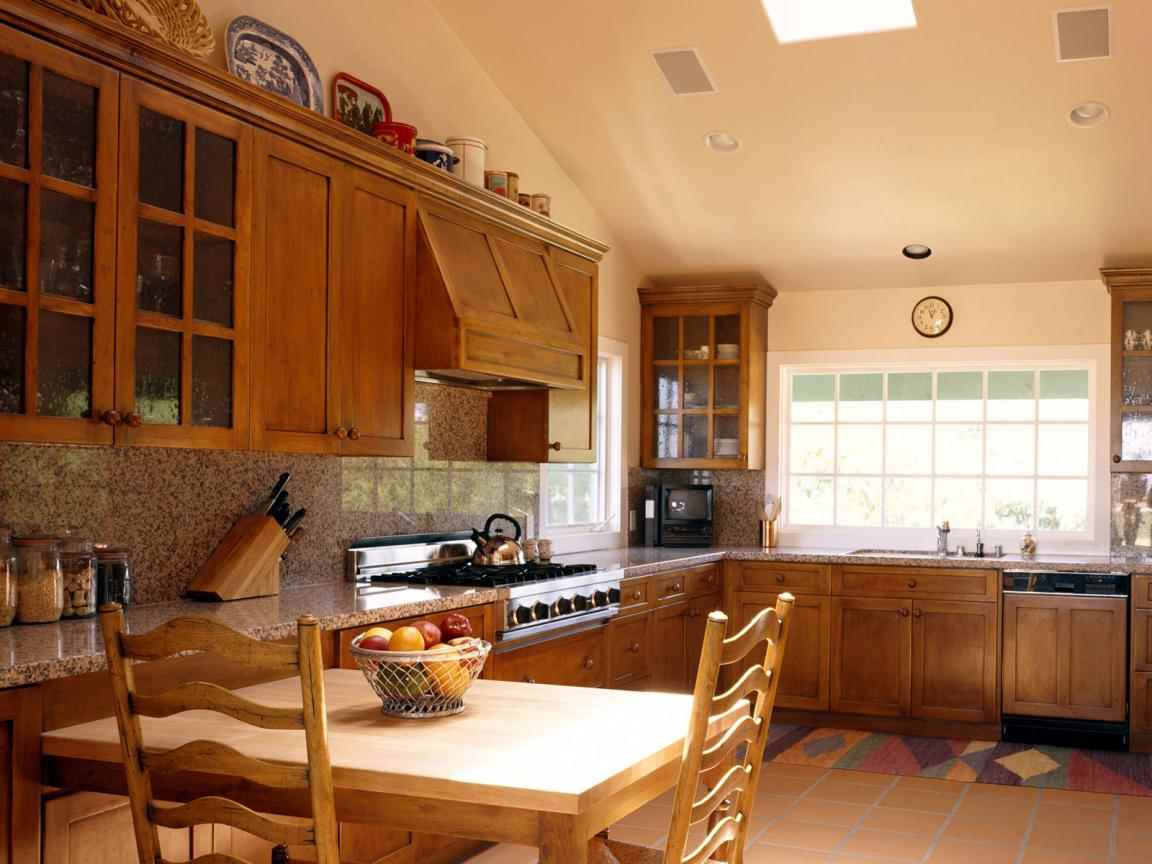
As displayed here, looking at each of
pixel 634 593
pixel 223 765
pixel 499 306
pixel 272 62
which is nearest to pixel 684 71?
pixel 499 306

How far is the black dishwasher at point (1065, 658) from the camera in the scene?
5855 millimetres

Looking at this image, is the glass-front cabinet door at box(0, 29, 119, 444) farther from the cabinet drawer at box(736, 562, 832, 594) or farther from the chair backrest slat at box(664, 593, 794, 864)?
the cabinet drawer at box(736, 562, 832, 594)

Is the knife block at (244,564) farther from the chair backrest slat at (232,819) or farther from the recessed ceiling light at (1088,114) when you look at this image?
the recessed ceiling light at (1088,114)

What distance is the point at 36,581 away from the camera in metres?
3.00

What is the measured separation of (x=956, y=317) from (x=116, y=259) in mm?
5060

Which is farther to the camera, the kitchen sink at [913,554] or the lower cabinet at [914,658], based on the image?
the kitchen sink at [913,554]

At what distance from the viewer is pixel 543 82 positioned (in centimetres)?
551

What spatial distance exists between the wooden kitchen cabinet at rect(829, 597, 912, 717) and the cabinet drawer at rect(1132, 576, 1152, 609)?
1.05 meters

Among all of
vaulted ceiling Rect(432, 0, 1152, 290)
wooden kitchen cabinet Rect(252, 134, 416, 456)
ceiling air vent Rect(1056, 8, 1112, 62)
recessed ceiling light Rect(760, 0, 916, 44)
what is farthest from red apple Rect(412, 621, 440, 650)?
ceiling air vent Rect(1056, 8, 1112, 62)

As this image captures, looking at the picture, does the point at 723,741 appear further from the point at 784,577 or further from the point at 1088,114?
the point at 784,577

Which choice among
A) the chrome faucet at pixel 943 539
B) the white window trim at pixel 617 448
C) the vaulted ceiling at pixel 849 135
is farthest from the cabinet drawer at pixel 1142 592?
the white window trim at pixel 617 448

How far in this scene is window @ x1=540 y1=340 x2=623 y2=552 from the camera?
622 cm

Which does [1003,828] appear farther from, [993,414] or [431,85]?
[431,85]

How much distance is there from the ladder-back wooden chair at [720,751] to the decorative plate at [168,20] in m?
2.10
